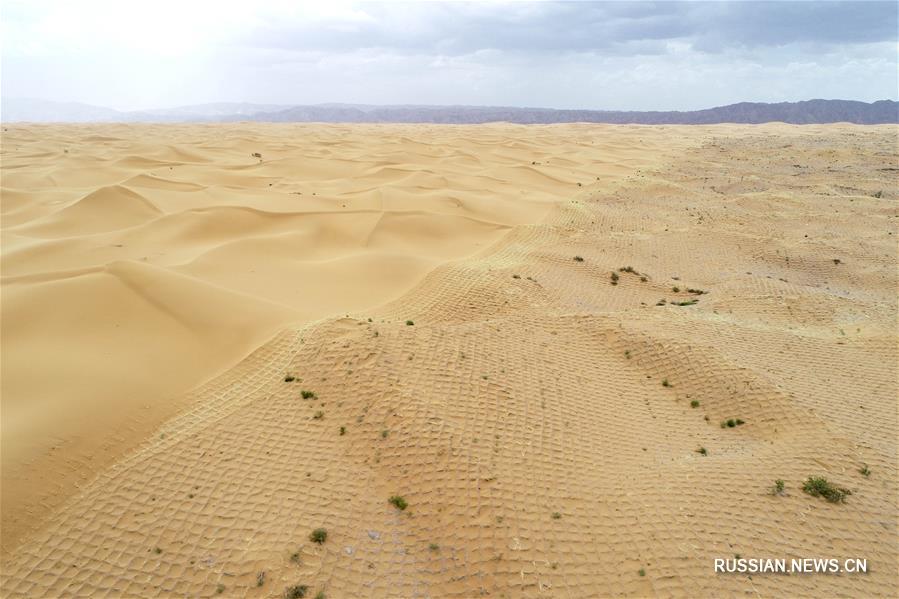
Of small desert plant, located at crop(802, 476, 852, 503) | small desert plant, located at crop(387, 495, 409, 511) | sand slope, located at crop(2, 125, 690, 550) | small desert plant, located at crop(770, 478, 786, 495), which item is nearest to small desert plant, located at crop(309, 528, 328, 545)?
small desert plant, located at crop(387, 495, 409, 511)

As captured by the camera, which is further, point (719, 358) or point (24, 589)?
point (719, 358)

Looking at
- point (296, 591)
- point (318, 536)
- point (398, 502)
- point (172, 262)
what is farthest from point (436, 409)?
point (172, 262)

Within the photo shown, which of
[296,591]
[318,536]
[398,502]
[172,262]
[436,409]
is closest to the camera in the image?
[296,591]

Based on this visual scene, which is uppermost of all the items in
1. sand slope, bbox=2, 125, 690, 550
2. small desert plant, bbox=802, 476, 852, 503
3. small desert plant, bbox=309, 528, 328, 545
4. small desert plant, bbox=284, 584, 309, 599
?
sand slope, bbox=2, 125, 690, 550

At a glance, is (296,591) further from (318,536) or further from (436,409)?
(436,409)

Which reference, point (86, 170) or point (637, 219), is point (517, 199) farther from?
point (86, 170)

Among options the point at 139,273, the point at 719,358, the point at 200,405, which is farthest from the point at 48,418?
the point at 719,358

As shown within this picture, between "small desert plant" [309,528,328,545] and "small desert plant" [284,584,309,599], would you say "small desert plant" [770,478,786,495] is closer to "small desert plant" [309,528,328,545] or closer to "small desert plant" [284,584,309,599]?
"small desert plant" [309,528,328,545]
